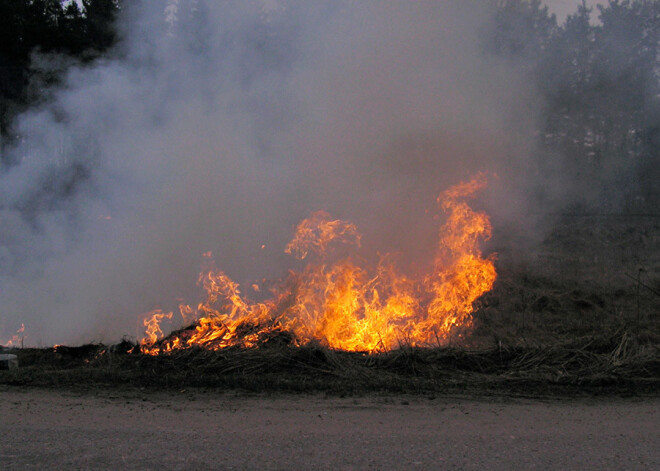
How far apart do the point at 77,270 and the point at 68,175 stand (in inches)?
79.2

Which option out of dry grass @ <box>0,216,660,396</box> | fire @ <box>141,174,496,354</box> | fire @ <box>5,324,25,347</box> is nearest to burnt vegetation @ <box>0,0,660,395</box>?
dry grass @ <box>0,216,660,396</box>

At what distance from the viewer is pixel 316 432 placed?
447cm

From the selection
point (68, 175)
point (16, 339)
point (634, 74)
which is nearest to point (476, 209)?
point (634, 74)

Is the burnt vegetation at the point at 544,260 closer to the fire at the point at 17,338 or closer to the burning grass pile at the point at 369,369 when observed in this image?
the burning grass pile at the point at 369,369

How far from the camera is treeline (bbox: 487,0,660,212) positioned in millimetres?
8961

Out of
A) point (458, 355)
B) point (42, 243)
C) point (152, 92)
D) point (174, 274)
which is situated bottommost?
point (458, 355)

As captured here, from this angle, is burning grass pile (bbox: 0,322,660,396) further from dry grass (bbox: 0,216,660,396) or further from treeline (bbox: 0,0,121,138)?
treeline (bbox: 0,0,121,138)

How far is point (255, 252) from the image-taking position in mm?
8672

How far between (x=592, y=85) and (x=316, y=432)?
397 inches

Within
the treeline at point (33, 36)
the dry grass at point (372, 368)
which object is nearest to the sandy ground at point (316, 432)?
the dry grass at point (372, 368)

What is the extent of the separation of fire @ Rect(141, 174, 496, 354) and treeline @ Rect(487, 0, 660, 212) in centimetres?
293

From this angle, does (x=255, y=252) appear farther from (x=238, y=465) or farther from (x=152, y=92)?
(x=238, y=465)

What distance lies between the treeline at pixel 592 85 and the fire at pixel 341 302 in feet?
9.62

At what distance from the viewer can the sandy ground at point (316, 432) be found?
383 cm
